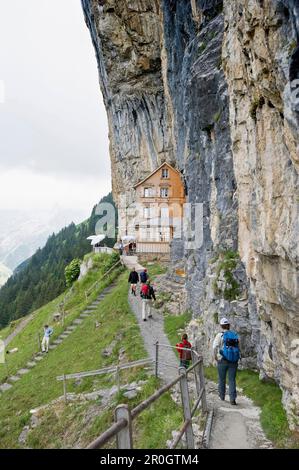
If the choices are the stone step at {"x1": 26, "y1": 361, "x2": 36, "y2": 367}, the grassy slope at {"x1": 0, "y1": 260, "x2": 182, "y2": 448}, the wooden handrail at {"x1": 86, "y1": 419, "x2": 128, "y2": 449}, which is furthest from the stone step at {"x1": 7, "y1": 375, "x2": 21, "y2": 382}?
the wooden handrail at {"x1": 86, "y1": 419, "x2": 128, "y2": 449}

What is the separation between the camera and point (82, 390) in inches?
639

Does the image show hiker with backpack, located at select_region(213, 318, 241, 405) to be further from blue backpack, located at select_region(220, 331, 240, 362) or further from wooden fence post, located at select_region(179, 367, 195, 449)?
wooden fence post, located at select_region(179, 367, 195, 449)

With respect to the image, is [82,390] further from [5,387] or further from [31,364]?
[31,364]

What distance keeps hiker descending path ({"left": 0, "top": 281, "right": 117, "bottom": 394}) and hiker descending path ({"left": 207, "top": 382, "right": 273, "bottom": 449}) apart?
1451 centimetres

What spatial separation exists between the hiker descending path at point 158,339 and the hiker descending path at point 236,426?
2.92 meters

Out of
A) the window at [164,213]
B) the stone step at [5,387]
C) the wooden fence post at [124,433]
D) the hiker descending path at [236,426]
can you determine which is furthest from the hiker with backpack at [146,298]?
→ the window at [164,213]

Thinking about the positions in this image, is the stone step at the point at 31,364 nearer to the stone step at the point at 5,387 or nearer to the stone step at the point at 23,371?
the stone step at the point at 23,371

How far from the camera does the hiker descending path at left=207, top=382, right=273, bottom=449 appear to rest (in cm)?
804

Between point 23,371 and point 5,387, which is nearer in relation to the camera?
point 5,387

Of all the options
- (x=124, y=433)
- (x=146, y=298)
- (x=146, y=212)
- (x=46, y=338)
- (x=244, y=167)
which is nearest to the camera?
(x=124, y=433)

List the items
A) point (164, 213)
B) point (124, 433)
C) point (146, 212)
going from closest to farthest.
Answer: point (124, 433) < point (164, 213) < point (146, 212)

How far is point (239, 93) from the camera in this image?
13.2 metres

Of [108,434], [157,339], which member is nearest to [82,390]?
[157,339]

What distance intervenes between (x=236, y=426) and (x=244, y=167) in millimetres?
8459
